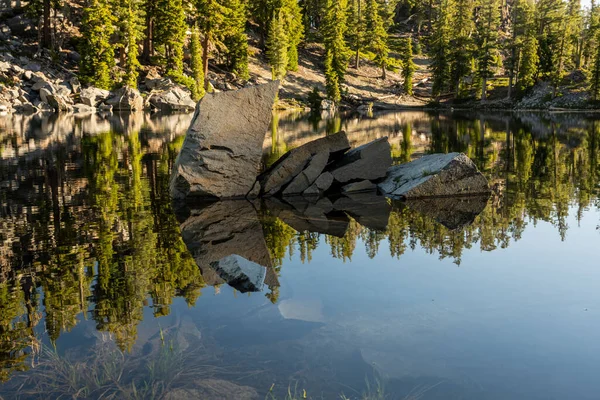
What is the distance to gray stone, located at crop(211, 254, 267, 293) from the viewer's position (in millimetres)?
9695

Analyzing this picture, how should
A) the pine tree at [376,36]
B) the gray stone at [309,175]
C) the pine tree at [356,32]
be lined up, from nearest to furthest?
the gray stone at [309,175] < the pine tree at [376,36] < the pine tree at [356,32]

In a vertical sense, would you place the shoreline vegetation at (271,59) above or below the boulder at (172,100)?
above

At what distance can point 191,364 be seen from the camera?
6.93m

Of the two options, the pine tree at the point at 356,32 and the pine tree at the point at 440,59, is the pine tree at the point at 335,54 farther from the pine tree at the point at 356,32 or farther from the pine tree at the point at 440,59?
the pine tree at the point at 440,59

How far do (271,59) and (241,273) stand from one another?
79.6 meters

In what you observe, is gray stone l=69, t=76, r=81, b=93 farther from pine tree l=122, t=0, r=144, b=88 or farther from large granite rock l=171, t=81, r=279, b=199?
large granite rock l=171, t=81, r=279, b=199

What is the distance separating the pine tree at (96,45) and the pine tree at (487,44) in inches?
2047

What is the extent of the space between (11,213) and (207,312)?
32.3 ft

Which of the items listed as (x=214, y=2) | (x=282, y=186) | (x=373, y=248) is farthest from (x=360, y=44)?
(x=373, y=248)

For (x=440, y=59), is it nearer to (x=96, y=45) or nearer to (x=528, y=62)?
(x=528, y=62)

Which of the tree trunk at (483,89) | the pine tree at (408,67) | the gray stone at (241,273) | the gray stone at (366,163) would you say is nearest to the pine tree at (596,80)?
the tree trunk at (483,89)

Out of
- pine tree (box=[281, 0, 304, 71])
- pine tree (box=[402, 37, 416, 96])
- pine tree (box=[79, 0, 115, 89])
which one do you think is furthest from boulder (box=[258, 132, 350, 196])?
pine tree (box=[281, 0, 304, 71])

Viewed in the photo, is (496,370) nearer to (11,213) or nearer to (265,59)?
(11,213)

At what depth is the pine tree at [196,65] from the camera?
250 feet
